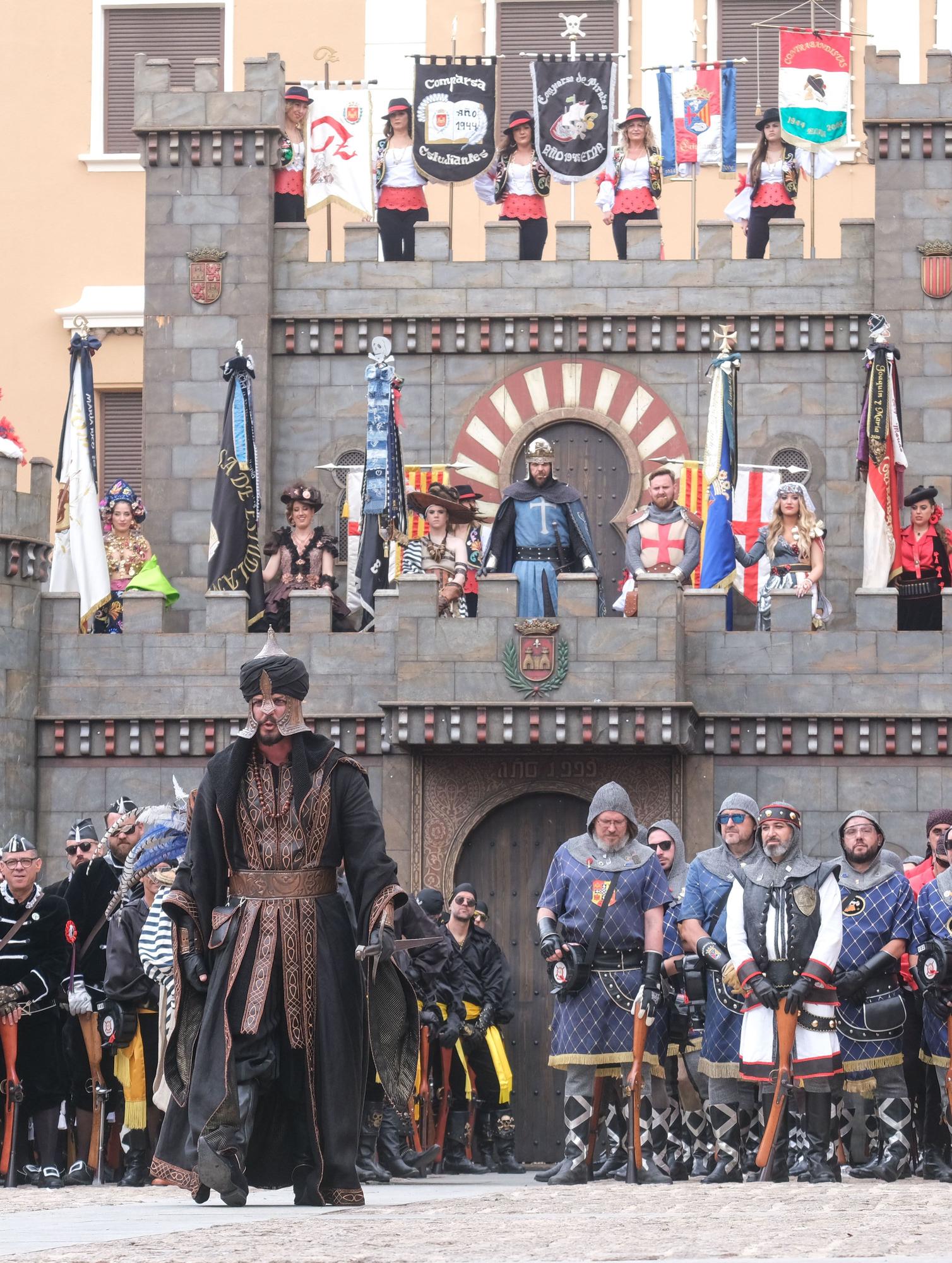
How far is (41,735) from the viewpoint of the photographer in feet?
81.7

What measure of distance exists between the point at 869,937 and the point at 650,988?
135cm

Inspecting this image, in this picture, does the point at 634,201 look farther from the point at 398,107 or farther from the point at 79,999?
the point at 79,999

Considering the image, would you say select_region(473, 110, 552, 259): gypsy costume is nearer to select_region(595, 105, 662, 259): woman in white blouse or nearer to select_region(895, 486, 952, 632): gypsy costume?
Answer: select_region(595, 105, 662, 259): woman in white blouse

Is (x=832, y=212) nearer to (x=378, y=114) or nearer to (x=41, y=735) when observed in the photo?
(x=378, y=114)

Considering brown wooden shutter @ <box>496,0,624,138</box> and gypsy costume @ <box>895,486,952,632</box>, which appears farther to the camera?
brown wooden shutter @ <box>496,0,624,138</box>

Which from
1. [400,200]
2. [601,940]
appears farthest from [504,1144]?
[400,200]

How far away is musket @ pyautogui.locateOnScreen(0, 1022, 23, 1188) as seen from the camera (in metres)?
16.5

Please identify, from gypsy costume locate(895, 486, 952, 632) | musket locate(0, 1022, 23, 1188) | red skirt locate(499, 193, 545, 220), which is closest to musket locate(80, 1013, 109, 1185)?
musket locate(0, 1022, 23, 1188)

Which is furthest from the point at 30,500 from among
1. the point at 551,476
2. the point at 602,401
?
the point at 602,401

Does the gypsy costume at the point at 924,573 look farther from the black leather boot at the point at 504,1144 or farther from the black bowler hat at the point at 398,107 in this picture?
the black bowler hat at the point at 398,107

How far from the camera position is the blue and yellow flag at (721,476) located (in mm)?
25094

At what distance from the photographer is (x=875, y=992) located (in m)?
16.1

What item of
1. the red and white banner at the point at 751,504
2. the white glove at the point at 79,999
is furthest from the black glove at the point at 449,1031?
the red and white banner at the point at 751,504

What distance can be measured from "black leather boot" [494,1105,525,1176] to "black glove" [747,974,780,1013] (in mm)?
5659
